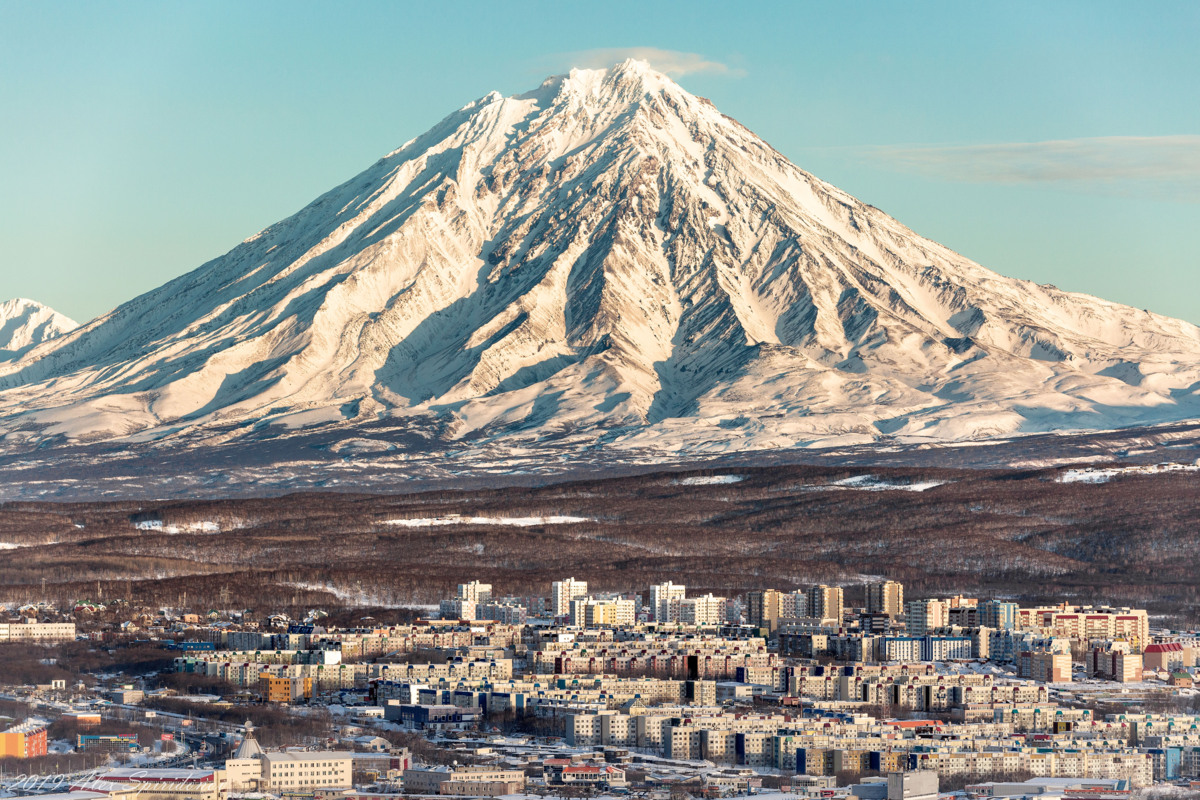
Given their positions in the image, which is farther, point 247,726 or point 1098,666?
point 1098,666

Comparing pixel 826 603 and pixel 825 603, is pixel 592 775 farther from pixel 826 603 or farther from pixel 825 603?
pixel 825 603

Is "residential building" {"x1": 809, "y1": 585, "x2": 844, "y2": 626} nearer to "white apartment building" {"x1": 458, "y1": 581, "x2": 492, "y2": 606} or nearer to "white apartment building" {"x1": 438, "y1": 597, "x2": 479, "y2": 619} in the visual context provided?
"white apartment building" {"x1": 438, "y1": 597, "x2": 479, "y2": 619}

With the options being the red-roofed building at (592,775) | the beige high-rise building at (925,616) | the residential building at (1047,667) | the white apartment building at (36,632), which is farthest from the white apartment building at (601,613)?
the red-roofed building at (592,775)

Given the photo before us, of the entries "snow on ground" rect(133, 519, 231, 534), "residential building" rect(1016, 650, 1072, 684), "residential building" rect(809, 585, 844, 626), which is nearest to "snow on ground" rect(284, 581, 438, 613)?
"residential building" rect(809, 585, 844, 626)

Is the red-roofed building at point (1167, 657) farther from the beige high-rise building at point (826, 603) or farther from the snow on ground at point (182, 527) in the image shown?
the snow on ground at point (182, 527)

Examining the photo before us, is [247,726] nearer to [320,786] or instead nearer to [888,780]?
[320,786]

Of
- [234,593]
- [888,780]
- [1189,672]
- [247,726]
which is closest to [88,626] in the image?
[234,593]

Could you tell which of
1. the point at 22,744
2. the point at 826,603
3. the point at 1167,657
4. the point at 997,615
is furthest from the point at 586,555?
the point at 22,744
